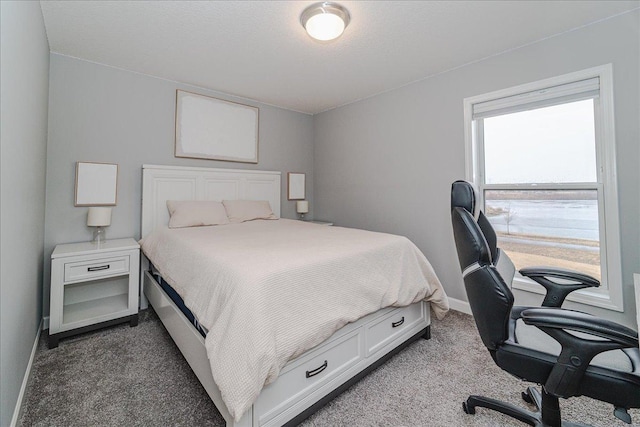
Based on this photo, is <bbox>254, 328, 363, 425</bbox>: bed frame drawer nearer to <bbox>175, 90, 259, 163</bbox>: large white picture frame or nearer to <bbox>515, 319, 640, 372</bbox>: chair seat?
<bbox>515, 319, 640, 372</bbox>: chair seat

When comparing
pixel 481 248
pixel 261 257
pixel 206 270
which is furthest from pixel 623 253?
pixel 206 270

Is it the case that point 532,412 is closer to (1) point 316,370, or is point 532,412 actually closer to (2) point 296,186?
(1) point 316,370

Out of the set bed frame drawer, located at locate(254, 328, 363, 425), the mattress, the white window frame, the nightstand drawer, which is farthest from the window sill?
the nightstand drawer

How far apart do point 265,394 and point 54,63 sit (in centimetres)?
329

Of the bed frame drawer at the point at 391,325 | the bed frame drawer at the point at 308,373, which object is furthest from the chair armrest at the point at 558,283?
the bed frame drawer at the point at 308,373

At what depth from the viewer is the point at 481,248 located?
1195 millimetres

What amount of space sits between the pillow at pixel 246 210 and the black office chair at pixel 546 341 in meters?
2.52

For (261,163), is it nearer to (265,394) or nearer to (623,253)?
(265,394)

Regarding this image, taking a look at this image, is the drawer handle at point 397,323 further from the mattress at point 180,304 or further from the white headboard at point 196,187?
the white headboard at point 196,187

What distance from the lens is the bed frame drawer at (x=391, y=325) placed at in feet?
5.75

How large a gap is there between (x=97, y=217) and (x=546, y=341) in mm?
3301

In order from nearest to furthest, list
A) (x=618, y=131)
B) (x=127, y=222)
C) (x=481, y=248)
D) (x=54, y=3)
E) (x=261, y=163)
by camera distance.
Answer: (x=481, y=248) → (x=54, y=3) → (x=618, y=131) → (x=127, y=222) → (x=261, y=163)

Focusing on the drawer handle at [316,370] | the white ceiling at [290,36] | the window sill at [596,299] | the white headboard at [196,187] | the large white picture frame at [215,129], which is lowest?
the drawer handle at [316,370]

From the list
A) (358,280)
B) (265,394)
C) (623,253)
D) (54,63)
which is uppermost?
(54,63)
